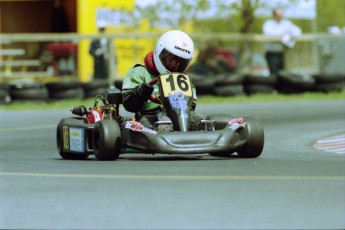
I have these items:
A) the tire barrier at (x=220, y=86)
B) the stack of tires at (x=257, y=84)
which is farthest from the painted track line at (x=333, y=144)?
the stack of tires at (x=257, y=84)

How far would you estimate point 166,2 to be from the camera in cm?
2992

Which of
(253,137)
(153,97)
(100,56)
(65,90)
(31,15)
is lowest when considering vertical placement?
(65,90)

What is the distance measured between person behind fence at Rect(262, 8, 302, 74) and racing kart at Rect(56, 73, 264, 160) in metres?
15.2

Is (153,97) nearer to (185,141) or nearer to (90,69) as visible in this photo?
(185,141)

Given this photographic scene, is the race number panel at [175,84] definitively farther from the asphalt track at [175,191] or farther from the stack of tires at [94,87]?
the stack of tires at [94,87]

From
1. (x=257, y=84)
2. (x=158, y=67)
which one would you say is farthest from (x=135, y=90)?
(x=257, y=84)

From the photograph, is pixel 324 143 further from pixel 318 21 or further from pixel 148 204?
pixel 318 21

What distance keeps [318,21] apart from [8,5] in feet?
63.9

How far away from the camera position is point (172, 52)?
414 inches

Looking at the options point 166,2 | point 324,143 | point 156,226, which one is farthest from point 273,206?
point 166,2

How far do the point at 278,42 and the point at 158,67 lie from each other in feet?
51.1

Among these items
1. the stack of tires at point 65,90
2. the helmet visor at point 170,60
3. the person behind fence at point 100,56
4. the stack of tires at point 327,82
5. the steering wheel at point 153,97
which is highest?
the helmet visor at point 170,60

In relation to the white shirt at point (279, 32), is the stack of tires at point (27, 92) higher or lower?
lower

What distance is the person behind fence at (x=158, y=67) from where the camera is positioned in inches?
409
